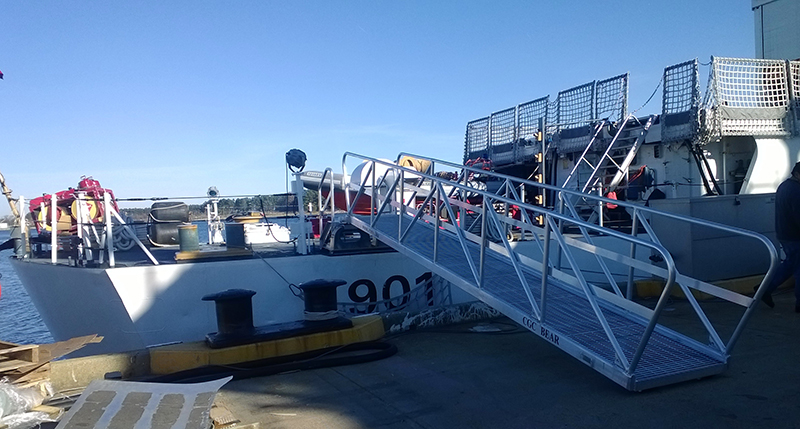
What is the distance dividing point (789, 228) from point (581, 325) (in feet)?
12.3

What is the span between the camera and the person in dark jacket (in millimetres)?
7102

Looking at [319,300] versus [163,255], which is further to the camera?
[163,255]

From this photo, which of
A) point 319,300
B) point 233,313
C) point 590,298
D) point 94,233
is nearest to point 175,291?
point 94,233

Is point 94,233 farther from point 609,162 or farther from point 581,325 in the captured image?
point 609,162

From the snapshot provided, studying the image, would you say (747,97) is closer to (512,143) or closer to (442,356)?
(512,143)

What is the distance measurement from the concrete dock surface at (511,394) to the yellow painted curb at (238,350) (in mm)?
544

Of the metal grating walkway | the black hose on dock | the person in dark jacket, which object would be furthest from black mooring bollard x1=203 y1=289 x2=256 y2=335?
the person in dark jacket

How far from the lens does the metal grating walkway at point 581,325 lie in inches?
183

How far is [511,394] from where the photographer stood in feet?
15.8

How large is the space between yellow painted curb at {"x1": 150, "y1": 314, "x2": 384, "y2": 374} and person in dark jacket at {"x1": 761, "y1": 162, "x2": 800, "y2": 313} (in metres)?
5.02

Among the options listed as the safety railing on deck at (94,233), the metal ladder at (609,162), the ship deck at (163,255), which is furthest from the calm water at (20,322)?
the metal ladder at (609,162)

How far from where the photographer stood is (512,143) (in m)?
15.6

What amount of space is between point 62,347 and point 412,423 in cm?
342

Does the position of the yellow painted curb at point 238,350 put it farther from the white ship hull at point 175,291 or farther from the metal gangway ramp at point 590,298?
the white ship hull at point 175,291
